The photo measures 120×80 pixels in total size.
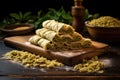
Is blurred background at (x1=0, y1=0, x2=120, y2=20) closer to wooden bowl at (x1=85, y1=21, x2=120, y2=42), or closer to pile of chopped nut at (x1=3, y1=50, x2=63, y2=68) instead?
A: wooden bowl at (x1=85, y1=21, x2=120, y2=42)

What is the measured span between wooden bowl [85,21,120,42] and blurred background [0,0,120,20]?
2.25 ft

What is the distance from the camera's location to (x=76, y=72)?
1333mm

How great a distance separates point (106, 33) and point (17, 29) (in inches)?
24.7

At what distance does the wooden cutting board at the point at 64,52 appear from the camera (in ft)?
4.68

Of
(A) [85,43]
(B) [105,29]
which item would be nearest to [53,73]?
(A) [85,43]

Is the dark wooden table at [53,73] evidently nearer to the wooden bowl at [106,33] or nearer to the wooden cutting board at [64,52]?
the wooden cutting board at [64,52]

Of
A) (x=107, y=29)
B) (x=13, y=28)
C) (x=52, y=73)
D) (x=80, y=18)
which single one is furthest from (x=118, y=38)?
(x=13, y=28)

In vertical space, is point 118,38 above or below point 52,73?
above

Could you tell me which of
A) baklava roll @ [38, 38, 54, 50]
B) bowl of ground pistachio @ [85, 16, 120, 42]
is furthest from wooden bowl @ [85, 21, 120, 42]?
baklava roll @ [38, 38, 54, 50]

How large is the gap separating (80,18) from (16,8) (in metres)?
0.74

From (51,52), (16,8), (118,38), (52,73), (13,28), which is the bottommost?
(52,73)

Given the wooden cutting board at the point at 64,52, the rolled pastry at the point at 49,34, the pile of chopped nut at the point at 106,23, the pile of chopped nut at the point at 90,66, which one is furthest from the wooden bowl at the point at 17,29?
the pile of chopped nut at the point at 90,66

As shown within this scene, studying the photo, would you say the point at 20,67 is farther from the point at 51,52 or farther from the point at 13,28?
the point at 13,28

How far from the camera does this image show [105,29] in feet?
5.62
